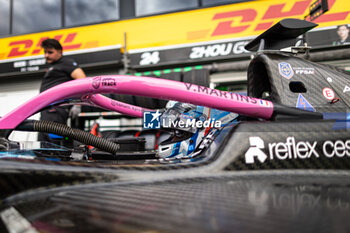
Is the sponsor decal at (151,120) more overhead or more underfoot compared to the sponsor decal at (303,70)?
Answer: more underfoot

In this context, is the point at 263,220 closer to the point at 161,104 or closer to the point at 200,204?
the point at 200,204

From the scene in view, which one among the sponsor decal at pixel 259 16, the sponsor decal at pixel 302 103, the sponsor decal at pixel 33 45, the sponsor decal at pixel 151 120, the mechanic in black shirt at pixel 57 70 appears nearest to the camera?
the sponsor decal at pixel 302 103

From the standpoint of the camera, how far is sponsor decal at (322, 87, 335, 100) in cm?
97

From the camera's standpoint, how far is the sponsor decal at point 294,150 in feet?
2.14

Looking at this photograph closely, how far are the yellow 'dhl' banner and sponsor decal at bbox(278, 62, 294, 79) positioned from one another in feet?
10.3

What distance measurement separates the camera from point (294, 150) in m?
0.66

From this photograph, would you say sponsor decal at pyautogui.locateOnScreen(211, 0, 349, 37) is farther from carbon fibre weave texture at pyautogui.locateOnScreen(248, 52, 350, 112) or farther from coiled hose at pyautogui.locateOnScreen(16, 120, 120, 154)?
coiled hose at pyautogui.locateOnScreen(16, 120, 120, 154)

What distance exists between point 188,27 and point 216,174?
13.9 feet

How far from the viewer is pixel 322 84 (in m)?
0.99

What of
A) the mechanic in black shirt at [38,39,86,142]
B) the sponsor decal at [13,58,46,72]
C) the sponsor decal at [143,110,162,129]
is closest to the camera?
the sponsor decal at [143,110,162,129]

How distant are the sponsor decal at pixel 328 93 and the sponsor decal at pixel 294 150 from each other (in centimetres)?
38

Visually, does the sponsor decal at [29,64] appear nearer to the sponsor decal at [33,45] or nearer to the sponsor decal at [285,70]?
the sponsor decal at [33,45]

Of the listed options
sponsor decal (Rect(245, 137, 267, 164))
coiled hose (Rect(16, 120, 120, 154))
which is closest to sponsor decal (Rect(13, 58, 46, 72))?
A: coiled hose (Rect(16, 120, 120, 154))

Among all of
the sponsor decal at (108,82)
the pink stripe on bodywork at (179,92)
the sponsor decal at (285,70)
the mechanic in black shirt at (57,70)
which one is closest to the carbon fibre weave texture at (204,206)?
the pink stripe on bodywork at (179,92)
